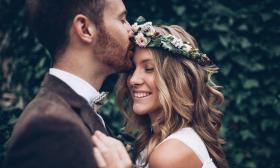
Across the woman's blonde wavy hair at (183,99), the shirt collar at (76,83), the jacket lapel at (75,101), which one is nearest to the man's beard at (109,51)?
the shirt collar at (76,83)

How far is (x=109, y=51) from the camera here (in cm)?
292

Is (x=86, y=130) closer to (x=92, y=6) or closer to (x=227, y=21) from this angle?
(x=92, y=6)

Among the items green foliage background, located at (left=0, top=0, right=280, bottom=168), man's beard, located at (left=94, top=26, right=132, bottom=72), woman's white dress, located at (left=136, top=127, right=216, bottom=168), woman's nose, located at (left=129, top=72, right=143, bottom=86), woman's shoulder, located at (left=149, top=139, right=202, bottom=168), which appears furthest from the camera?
green foliage background, located at (left=0, top=0, right=280, bottom=168)

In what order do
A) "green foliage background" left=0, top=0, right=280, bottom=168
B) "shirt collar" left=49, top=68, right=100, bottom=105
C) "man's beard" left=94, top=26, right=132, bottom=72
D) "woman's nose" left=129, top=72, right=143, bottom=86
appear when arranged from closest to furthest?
"shirt collar" left=49, top=68, right=100, bottom=105, "man's beard" left=94, top=26, right=132, bottom=72, "woman's nose" left=129, top=72, right=143, bottom=86, "green foliage background" left=0, top=0, right=280, bottom=168

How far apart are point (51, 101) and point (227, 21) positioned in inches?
121

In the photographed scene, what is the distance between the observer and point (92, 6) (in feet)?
9.24

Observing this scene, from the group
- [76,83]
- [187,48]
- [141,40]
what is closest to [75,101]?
[76,83]

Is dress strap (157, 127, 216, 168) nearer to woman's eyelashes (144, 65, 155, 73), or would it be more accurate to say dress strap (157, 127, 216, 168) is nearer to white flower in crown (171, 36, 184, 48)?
woman's eyelashes (144, 65, 155, 73)

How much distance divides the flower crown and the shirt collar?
843 mm

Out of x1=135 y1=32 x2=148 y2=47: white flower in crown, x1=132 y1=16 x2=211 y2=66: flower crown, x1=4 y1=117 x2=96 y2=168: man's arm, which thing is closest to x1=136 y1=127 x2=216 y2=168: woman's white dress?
x1=132 y1=16 x2=211 y2=66: flower crown

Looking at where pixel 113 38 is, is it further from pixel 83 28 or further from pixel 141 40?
pixel 141 40

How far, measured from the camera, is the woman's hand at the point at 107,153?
2.48m

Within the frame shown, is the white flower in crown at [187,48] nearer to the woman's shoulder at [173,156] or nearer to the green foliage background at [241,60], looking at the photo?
the woman's shoulder at [173,156]

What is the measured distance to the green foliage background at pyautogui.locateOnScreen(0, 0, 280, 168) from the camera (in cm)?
505
